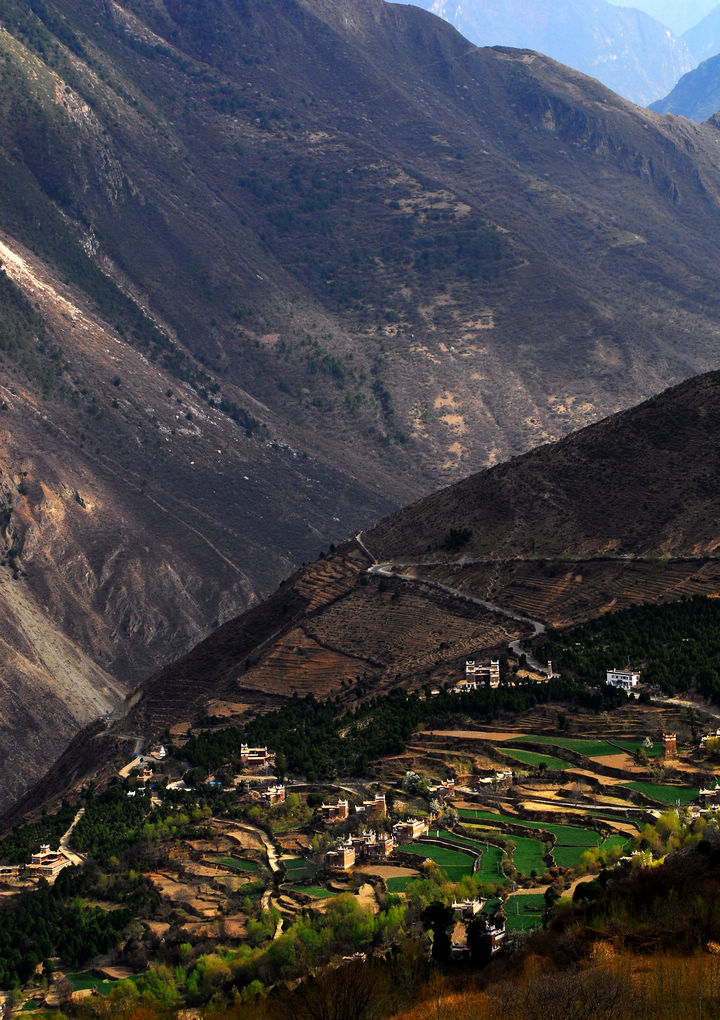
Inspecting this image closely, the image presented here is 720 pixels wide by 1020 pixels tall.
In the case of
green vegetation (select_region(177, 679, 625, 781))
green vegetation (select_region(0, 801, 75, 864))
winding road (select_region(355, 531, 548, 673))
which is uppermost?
winding road (select_region(355, 531, 548, 673))

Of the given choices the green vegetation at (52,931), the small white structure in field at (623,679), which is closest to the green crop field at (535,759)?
the small white structure in field at (623,679)

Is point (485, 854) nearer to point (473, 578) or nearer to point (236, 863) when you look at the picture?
point (236, 863)

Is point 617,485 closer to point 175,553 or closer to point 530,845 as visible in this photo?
point 530,845

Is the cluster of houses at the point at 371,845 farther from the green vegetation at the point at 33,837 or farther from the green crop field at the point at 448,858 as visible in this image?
the green vegetation at the point at 33,837

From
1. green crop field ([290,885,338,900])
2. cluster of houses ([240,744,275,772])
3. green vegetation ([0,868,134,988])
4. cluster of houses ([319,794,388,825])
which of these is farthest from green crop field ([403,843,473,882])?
cluster of houses ([240,744,275,772])

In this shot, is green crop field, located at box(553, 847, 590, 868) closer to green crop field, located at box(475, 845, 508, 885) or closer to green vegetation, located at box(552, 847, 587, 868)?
green vegetation, located at box(552, 847, 587, 868)

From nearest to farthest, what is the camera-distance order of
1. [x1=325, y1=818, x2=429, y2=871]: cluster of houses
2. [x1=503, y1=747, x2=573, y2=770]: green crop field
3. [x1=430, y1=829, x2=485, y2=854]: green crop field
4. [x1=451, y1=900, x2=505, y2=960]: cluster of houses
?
[x1=451, y1=900, x2=505, y2=960]: cluster of houses → [x1=430, y1=829, x2=485, y2=854]: green crop field → [x1=325, y1=818, x2=429, y2=871]: cluster of houses → [x1=503, y1=747, x2=573, y2=770]: green crop field
